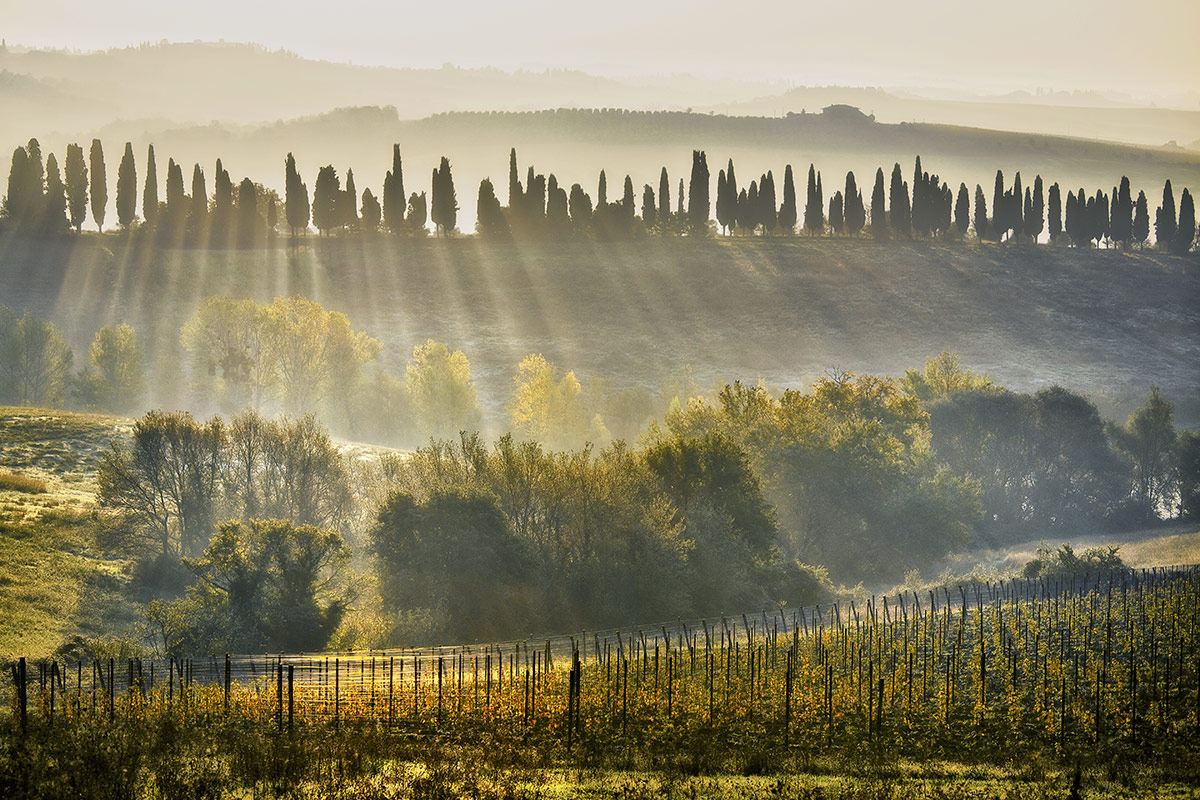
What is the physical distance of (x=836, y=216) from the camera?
153 meters

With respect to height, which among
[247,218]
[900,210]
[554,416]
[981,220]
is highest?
[900,210]

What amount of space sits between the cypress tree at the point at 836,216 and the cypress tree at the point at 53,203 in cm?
8671

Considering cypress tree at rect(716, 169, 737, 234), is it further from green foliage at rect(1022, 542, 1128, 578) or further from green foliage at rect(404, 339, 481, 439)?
green foliage at rect(1022, 542, 1128, 578)

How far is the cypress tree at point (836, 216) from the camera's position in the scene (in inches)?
6004

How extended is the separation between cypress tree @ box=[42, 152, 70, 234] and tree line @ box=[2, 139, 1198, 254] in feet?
0.45

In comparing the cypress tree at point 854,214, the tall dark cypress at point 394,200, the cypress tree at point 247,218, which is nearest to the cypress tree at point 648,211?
the cypress tree at point 854,214

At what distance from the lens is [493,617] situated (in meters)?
48.9

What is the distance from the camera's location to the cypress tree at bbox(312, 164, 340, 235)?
5359 inches

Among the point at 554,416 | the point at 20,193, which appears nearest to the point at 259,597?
the point at 554,416

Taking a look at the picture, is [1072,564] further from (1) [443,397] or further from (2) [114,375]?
(2) [114,375]

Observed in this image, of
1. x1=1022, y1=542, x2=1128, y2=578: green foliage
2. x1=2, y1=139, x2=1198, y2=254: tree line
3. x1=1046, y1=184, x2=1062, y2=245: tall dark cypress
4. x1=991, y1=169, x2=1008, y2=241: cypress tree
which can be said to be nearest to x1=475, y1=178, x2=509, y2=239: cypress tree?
x1=2, y1=139, x2=1198, y2=254: tree line

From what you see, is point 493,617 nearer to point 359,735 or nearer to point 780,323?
point 359,735

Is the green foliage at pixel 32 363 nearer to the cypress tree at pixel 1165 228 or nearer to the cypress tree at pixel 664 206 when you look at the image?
the cypress tree at pixel 664 206

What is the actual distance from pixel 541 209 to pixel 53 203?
52456 millimetres
